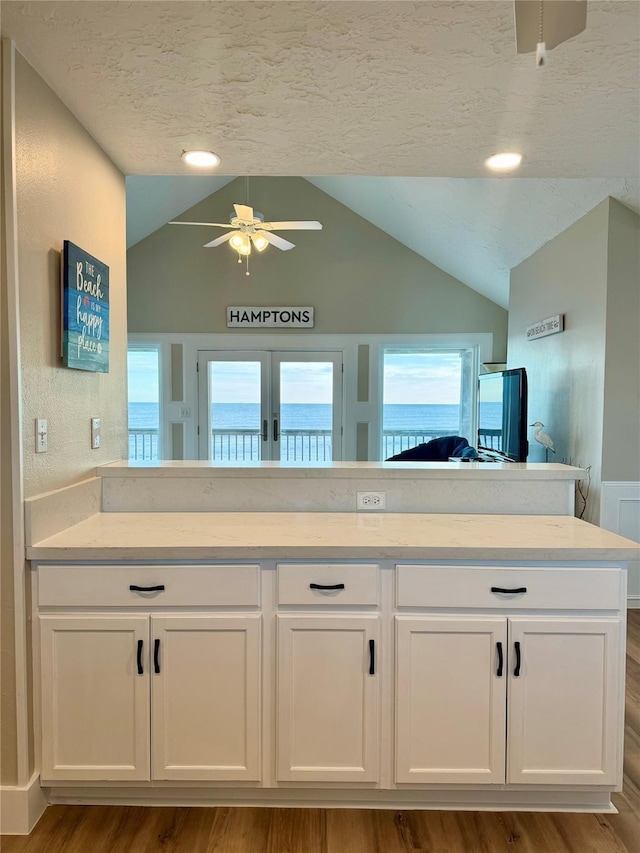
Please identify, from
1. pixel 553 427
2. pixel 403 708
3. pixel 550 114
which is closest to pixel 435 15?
pixel 550 114

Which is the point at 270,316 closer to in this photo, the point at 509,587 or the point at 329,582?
the point at 329,582

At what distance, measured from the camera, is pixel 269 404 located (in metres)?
6.09

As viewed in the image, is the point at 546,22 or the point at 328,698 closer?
the point at 546,22

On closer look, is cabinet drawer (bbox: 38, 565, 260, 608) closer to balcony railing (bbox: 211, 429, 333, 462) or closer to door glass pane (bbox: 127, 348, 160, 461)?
balcony railing (bbox: 211, 429, 333, 462)

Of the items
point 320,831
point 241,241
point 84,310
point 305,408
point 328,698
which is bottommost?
point 320,831

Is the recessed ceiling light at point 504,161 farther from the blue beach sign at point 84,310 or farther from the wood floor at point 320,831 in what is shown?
the wood floor at point 320,831

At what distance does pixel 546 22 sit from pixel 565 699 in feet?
6.20

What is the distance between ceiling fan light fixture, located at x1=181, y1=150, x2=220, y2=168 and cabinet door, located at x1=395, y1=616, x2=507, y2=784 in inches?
80.7

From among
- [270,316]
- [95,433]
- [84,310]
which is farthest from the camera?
[270,316]

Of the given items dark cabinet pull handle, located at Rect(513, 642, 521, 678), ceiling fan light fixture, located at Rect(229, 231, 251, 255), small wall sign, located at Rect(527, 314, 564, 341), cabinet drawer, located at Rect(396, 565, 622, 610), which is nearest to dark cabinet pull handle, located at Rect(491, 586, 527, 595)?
cabinet drawer, located at Rect(396, 565, 622, 610)

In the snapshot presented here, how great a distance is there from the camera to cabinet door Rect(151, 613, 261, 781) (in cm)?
166

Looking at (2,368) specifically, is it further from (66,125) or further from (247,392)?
(247,392)

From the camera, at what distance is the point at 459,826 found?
165cm

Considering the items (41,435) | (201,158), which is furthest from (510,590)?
(201,158)
